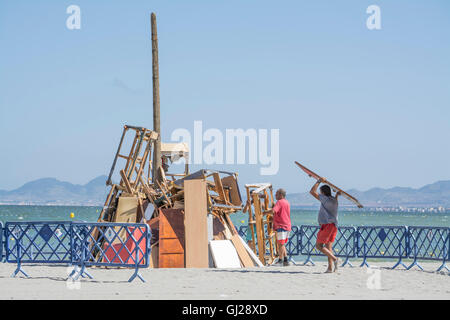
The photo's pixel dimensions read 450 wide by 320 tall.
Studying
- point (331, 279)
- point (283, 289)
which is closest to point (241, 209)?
point (331, 279)

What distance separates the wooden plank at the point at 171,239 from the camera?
17.8 meters

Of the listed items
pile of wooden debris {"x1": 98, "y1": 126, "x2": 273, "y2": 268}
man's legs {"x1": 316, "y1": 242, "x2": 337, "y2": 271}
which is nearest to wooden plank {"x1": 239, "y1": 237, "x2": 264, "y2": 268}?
pile of wooden debris {"x1": 98, "y1": 126, "x2": 273, "y2": 268}

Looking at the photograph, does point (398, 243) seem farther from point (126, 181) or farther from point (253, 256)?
point (126, 181)

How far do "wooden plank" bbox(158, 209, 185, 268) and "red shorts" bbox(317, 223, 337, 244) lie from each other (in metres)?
4.23

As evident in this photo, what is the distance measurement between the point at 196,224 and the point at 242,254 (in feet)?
5.26

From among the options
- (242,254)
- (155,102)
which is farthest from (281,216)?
(155,102)

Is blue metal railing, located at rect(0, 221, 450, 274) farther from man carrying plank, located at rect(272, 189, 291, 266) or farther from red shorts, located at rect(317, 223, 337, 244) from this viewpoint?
red shorts, located at rect(317, 223, 337, 244)

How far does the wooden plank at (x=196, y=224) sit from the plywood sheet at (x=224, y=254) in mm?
240

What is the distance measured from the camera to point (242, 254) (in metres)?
18.6

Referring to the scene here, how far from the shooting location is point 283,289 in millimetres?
12906

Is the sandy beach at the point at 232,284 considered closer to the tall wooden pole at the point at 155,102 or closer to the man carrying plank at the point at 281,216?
the man carrying plank at the point at 281,216

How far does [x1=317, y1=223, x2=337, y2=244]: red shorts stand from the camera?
50.0 ft

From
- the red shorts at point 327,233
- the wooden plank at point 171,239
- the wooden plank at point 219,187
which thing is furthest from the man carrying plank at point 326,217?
the wooden plank at point 219,187
